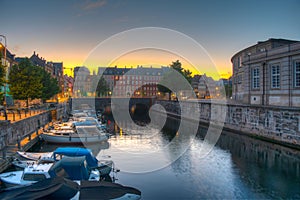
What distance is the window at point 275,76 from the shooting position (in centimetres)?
3945

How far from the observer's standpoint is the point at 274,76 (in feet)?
132

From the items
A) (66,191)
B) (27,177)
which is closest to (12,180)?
(27,177)

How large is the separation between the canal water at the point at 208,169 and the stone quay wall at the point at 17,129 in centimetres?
262

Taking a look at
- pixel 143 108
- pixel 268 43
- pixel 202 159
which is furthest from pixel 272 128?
pixel 143 108

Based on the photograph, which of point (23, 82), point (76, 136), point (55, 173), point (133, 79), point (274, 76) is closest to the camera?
point (55, 173)

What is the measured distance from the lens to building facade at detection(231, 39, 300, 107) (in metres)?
36.1

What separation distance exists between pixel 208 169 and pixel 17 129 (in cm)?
2006

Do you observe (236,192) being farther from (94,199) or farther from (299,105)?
(299,105)

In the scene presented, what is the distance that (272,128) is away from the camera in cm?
3466

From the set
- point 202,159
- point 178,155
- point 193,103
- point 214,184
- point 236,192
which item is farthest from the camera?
point 193,103

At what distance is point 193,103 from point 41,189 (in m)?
54.9

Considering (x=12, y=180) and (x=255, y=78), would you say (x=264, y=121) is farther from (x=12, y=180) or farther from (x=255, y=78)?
(x=12, y=180)

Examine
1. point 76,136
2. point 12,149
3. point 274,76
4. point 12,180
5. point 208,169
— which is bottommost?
point 208,169

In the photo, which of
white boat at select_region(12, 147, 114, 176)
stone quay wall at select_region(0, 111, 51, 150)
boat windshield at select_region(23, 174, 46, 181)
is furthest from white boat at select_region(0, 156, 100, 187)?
stone quay wall at select_region(0, 111, 51, 150)
